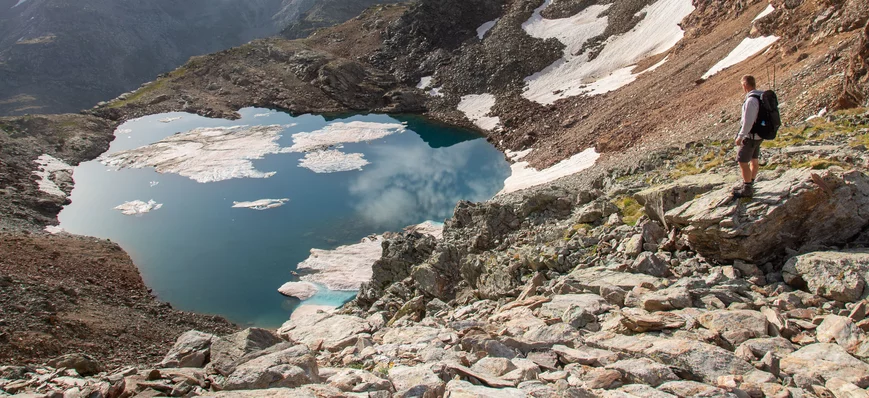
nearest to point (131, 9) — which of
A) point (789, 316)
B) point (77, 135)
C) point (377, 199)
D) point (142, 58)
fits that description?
point (142, 58)

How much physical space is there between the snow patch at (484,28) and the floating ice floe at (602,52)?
8.88 meters

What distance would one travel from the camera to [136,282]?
2845 cm

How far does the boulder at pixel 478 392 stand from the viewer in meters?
6.62

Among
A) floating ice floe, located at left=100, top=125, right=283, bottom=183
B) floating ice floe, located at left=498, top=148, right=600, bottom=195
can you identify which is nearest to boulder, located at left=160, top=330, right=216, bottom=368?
floating ice floe, located at left=498, top=148, right=600, bottom=195

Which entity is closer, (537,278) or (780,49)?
(537,278)

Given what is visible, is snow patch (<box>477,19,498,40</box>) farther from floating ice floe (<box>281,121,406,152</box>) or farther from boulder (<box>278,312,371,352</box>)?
boulder (<box>278,312,371,352</box>)

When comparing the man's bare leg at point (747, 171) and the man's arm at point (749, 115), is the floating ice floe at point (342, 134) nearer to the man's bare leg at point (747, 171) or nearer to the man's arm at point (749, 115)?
the man's arm at point (749, 115)

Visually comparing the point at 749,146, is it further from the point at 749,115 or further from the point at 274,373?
the point at 274,373

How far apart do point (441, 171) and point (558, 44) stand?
30218 millimetres

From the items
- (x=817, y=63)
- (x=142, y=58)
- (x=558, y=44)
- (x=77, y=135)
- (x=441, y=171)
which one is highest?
(x=142, y=58)

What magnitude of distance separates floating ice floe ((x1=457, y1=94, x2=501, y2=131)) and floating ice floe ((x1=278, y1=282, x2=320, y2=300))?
34017 mm

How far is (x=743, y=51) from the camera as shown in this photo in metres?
38.4

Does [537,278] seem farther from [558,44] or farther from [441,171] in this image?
[558,44]

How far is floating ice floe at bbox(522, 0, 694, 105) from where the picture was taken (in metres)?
55.0
